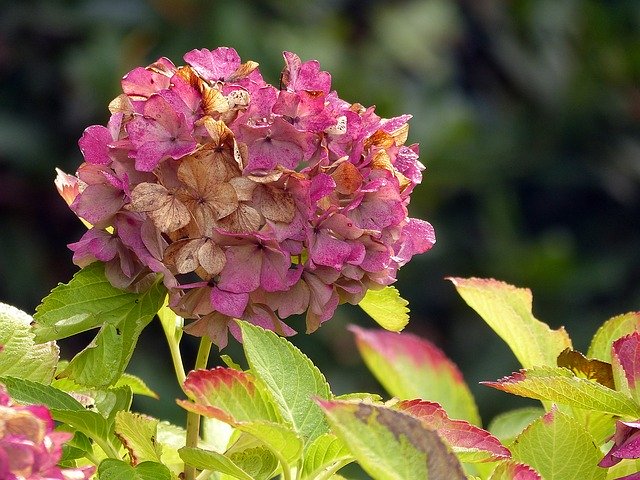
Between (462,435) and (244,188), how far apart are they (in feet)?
0.56

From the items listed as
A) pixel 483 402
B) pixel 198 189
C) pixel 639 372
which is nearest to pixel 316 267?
pixel 198 189

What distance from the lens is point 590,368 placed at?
2.18 ft

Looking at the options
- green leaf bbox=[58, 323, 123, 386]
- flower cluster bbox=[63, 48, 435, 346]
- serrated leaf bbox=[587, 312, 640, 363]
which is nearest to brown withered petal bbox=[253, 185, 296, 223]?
flower cluster bbox=[63, 48, 435, 346]

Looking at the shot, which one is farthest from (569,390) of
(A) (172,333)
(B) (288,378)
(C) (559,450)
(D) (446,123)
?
(D) (446,123)

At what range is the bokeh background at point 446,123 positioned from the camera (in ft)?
8.48

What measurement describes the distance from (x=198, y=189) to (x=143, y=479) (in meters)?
0.15

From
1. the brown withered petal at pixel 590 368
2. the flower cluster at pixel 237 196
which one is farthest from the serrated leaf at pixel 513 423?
the flower cluster at pixel 237 196

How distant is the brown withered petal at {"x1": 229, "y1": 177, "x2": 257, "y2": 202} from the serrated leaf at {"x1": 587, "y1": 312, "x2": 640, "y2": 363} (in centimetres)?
27

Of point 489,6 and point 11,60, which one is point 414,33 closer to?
point 489,6

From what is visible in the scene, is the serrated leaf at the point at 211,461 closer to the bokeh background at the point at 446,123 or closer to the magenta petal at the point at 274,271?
the magenta petal at the point at 274,271

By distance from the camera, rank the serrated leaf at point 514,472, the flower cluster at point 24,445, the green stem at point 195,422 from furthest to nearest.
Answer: the green stem at point 195,422 → the serrated leaf at point 514,472 → the flower cluster at point 24,445

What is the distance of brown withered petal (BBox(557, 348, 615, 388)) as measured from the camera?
66 centimetres

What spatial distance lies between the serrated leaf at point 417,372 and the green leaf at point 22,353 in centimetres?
28

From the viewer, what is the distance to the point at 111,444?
0.64 meters
